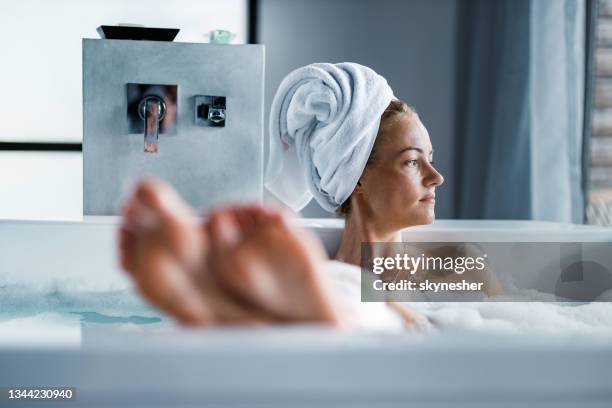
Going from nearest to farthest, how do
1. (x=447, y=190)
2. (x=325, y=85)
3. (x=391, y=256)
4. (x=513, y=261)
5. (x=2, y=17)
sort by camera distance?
1. (x=325, y=85)
2. (x=391, y=256)
3. (x=513, y=261)
4. (x=2, y=17)
5. (x=447, y=190)

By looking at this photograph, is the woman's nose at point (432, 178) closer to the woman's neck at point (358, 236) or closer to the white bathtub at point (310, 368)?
the woman's neck at point (358, 236)

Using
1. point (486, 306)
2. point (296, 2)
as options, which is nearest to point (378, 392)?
point (486, 306)

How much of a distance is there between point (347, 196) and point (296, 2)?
2418mm

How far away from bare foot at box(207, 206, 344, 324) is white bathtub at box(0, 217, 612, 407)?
0.12ft

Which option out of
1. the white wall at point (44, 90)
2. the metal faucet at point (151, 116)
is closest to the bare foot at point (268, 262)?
the metal faucet at point (151, 116)

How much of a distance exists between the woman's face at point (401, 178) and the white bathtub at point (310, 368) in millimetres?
904

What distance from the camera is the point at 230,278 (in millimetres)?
710

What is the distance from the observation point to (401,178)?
1634mm

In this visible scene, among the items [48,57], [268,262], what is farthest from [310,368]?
[48,57]

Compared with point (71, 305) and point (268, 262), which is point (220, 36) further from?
point (268, 262)

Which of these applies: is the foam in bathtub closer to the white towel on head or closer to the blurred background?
the white towel on head

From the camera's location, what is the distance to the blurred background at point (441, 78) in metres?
3.09

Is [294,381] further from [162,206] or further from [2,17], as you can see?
[2,17]

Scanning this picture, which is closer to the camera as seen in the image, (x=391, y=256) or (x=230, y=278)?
(x=230, y=278)
